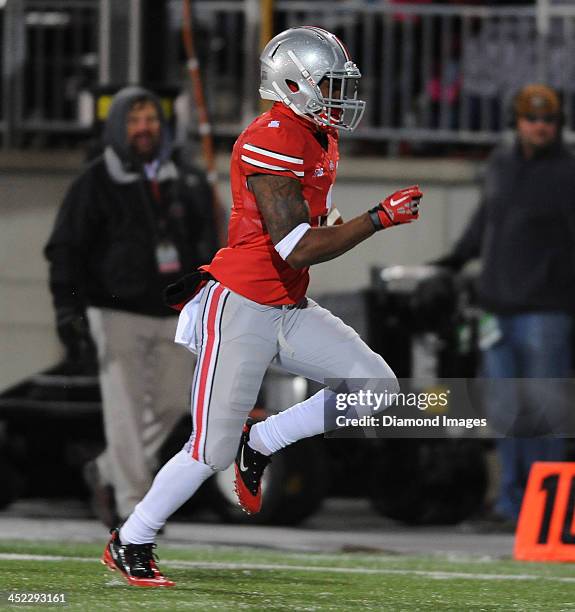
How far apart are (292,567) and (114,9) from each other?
5.02 meters

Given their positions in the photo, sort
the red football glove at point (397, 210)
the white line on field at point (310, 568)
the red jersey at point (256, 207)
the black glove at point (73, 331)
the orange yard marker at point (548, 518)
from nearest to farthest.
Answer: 1. the red football glove at point (397, 210)
2. the red jersey at point (256, 207)
3. the white line on field at point (310, 568)
4. the orange yard marker at point (548, 518)
5. the black glove at point (73, 331)

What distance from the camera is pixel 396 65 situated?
13.0 metres

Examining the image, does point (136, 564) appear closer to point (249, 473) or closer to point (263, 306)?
point (249, 473)

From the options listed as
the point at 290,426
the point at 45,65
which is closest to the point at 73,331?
the point at 290,426

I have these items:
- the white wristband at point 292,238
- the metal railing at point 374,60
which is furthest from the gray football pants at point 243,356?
the metal railing at point 374,60

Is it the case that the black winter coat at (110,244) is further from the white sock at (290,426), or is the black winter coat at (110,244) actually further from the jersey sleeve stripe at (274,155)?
the jersey sleeve stripe at (274,155)

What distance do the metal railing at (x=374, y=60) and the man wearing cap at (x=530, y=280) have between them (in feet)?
9.63

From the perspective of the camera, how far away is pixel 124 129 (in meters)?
9.16

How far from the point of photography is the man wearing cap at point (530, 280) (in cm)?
973

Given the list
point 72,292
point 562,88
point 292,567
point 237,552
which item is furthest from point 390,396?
point 562,88

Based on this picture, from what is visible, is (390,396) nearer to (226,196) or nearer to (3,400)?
(3,400)

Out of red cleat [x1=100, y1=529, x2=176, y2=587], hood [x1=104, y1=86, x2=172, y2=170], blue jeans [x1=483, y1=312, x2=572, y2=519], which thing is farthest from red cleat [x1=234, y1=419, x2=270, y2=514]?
blue jeans [x1=483, y1=312, x2=572, y2=519]

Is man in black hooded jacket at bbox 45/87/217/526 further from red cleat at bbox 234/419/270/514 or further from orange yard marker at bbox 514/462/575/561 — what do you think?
red cleat at bbox 234/419/270/514

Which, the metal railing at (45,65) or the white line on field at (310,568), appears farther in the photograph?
the metal railing at (45,65)
